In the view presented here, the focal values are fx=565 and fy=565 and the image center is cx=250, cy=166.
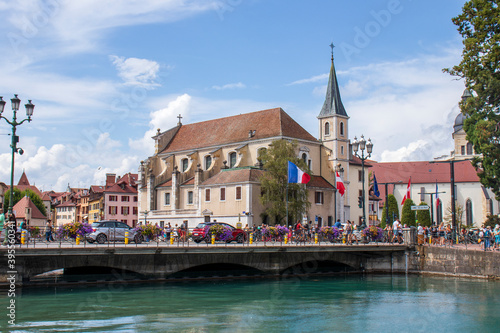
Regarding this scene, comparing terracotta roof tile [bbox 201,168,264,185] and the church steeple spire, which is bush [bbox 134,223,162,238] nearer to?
terracotta roof tile [bbox 201,168,264,185]

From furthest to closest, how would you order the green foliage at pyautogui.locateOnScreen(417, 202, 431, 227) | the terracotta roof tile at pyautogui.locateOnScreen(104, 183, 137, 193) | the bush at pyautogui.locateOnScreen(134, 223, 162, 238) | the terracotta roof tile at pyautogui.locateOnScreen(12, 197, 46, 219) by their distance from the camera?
the terracotta roof tile at pyautogui.locateOnScreen(104, 183, 137, 193)
the terracotta roof tile at pyautogui.locateOnScreen(12, 197, 46, 219)
the green foliage at pyautogui.locateOnScreen(417, 202, 431, 227)
the bush at pyautogui.locateOnScreen(134, 223, 162, 238)

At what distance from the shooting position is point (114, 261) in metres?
27.8

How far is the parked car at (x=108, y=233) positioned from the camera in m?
31.6

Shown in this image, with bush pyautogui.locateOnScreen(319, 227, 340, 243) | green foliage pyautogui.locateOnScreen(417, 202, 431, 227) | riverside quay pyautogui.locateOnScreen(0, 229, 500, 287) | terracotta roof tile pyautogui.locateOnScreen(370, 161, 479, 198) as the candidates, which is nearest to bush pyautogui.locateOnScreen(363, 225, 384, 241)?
riverside quay pyautogui.locateOnScreen(0, 229, 500, 287)

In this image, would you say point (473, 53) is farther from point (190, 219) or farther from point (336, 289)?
point (190, 219)

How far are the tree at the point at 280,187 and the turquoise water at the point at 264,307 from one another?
24477 millimetres

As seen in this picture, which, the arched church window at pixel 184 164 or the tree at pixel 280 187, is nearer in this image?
the tree at pixel 280 187

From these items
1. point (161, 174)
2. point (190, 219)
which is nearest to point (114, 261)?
point (190, 219)

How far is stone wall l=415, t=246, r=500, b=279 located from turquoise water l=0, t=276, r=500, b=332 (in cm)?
104

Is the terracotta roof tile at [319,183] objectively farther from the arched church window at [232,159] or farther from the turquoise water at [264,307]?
the turquoise water at [264,307]

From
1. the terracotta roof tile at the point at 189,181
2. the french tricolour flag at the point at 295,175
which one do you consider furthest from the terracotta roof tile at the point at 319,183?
the french tricolour flag at the point at 295,175

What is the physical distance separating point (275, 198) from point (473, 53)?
2647cm

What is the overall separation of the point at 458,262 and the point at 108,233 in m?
20.1

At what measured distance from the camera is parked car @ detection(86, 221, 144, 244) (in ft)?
104
